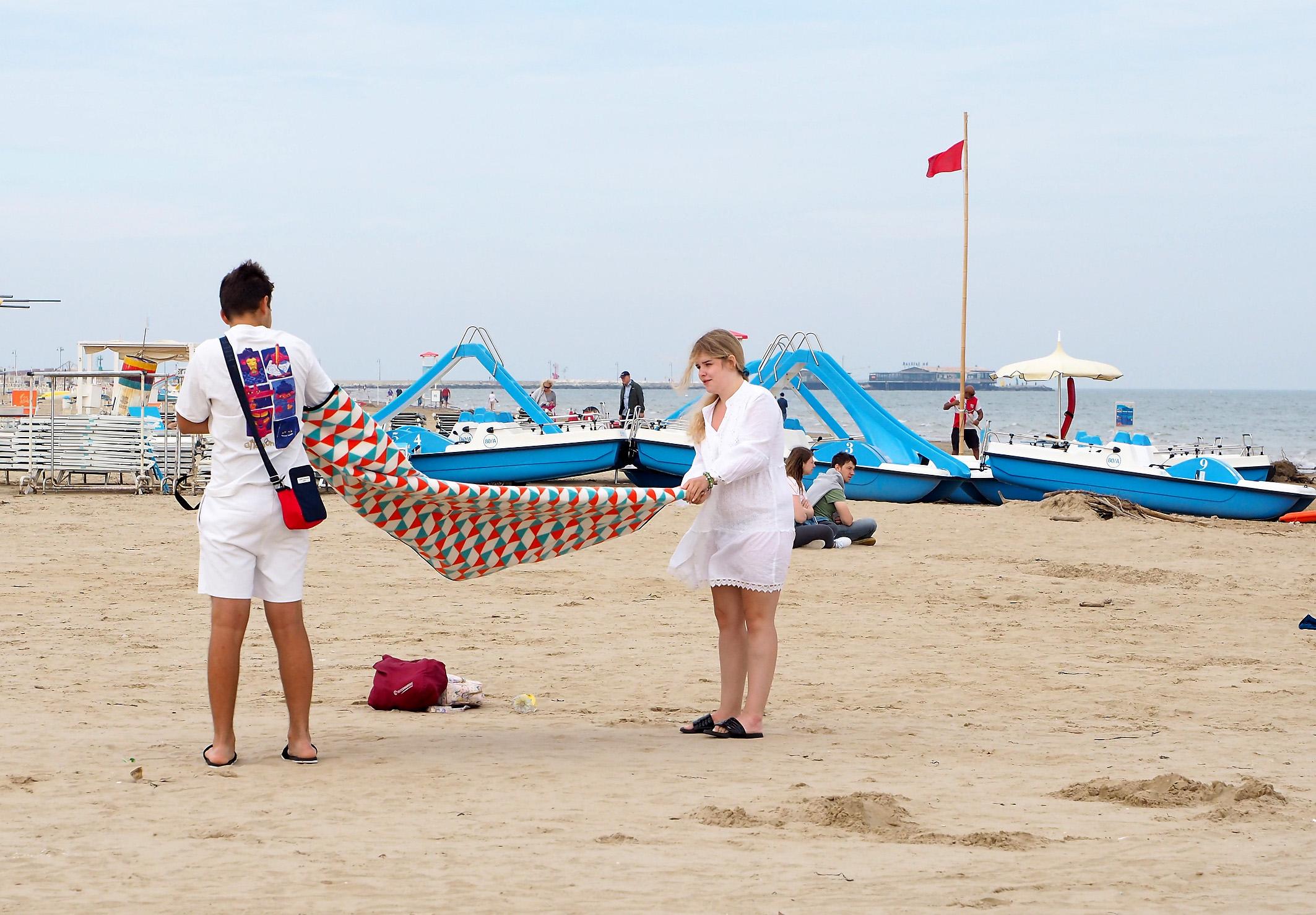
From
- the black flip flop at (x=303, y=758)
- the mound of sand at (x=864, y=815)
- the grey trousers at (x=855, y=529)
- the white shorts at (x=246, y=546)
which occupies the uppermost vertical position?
the white shorts at (x=246, y=546)

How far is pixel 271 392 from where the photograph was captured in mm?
4473

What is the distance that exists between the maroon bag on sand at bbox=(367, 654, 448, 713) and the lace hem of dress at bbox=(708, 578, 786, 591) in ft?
4.70

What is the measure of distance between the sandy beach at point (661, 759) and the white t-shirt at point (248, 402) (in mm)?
1046

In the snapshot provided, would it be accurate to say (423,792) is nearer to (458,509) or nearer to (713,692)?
(458,509)

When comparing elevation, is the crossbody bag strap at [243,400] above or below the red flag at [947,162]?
below

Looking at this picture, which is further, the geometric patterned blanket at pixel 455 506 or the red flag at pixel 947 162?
the red flag at pixel 947 162

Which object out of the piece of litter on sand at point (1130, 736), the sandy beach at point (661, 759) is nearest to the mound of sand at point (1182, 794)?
the sandy beach at point (661, 759)

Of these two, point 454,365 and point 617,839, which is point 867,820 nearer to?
point 617,839

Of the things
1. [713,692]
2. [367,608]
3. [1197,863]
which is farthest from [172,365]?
[1197,863]

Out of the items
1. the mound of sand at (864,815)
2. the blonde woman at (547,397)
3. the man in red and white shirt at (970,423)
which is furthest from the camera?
the blonde woman at (547,397)

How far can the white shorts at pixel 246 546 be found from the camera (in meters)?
4.45

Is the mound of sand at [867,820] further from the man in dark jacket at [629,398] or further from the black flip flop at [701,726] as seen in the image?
the man in dark jacket at [629,398]

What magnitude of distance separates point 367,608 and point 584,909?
5.73m

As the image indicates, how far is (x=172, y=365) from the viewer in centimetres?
4531
